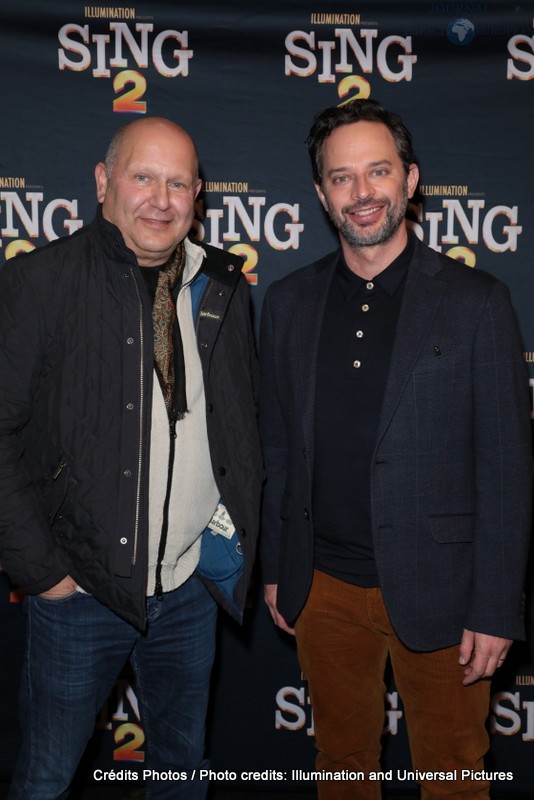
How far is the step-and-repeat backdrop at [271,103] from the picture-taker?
255 cm

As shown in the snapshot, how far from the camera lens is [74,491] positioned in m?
1.80

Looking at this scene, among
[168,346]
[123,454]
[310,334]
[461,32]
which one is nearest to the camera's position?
[123,454]

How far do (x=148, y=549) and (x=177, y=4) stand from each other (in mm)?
1795

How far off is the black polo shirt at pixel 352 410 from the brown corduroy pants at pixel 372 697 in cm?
11

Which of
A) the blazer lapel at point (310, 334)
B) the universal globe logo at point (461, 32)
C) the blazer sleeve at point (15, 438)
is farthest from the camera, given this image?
the universal globe logo at point (461, 32)

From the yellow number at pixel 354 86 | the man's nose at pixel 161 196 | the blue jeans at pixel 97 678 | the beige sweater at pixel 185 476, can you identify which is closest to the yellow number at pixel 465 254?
the yellow number at pixel 354 86

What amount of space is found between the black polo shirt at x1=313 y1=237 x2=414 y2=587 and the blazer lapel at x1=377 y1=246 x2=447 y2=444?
0.17ft

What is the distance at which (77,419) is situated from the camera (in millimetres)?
1799

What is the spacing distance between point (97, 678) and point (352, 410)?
912mm

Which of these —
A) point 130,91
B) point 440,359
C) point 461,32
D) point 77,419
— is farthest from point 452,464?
point 130,91

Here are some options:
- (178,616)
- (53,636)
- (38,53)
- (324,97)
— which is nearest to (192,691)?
(178,616)

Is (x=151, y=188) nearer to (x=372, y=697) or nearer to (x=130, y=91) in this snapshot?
(x=130, y=91)

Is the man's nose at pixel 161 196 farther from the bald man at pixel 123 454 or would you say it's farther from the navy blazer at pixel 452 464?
the navy blazer at pixel 452 464

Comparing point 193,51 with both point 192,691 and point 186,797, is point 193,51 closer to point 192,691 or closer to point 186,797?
point 192,691
